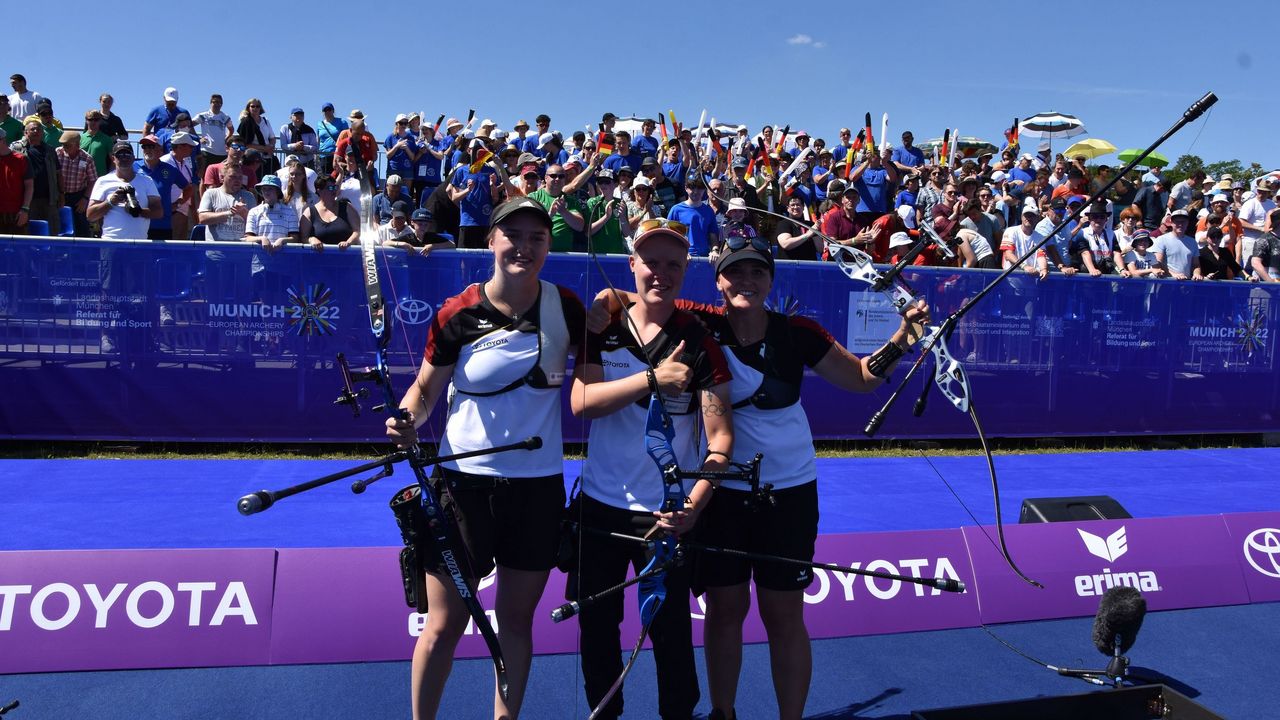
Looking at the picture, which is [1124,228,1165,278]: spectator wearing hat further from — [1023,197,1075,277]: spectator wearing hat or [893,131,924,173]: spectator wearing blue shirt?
[893,131,924,173]: spectator wearing blue shirt

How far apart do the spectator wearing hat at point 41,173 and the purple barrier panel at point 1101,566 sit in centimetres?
935

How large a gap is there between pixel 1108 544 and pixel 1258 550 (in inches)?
39.5

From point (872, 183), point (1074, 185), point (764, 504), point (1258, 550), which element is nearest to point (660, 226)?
point (764, 504)

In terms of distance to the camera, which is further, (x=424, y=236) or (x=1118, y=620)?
(x=424, y=236)

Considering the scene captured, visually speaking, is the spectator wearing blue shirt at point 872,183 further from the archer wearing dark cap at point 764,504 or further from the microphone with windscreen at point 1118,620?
the archer wearing dark cap at point 764,504

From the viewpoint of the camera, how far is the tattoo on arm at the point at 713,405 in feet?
11.5

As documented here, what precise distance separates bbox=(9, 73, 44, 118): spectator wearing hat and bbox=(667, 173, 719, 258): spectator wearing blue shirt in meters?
8.52

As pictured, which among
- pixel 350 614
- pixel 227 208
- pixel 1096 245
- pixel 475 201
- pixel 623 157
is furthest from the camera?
pixel 623 157

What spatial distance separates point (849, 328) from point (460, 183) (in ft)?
13.4

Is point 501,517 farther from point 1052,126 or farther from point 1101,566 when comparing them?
point 1052,126

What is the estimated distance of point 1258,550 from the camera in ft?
18.7

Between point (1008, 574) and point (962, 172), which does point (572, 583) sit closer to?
point (1008, 574)

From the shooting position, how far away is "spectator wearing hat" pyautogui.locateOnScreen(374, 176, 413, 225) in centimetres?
942

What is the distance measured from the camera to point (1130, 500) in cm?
818
